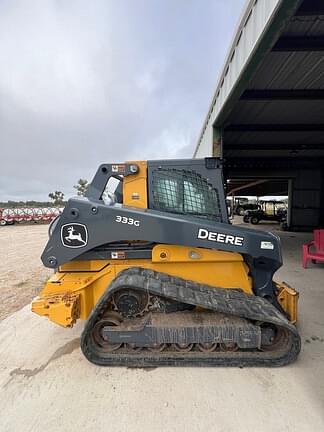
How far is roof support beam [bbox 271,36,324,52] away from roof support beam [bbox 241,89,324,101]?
189 centimetres

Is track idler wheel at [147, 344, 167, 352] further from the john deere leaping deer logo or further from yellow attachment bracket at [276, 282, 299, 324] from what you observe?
yellow attachment bracket at [276, 282, 299, 324]

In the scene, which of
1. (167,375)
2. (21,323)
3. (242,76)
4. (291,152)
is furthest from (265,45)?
(291,152)

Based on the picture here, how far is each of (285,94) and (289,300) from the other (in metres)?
5.30

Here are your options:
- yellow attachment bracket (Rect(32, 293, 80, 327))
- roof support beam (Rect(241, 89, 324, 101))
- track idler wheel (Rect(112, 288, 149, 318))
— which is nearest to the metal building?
roof support beam (Rect(241, 89, 324, 101))

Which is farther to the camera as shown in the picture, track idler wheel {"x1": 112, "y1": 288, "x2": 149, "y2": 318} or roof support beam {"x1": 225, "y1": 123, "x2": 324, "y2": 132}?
roof support beam {"x1": 225, "y1": 123, "x2": 324, "y2": 132}

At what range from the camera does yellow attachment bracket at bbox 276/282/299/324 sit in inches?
125

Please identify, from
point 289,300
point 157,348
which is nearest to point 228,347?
point 157,348

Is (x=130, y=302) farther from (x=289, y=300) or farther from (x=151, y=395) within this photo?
(x=289, y=300)

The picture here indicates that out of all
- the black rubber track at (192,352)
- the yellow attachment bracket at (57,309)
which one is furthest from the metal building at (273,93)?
the yellow attachment bracket at (57,309)

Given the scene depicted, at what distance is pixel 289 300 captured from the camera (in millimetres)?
3225

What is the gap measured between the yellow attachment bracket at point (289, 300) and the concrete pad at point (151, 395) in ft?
1.23

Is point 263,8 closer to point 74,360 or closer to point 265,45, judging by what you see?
point 265,45

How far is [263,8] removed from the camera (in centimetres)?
308

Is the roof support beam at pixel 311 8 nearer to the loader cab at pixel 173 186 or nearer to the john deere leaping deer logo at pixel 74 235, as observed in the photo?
the loader cab at pixel 173 186
